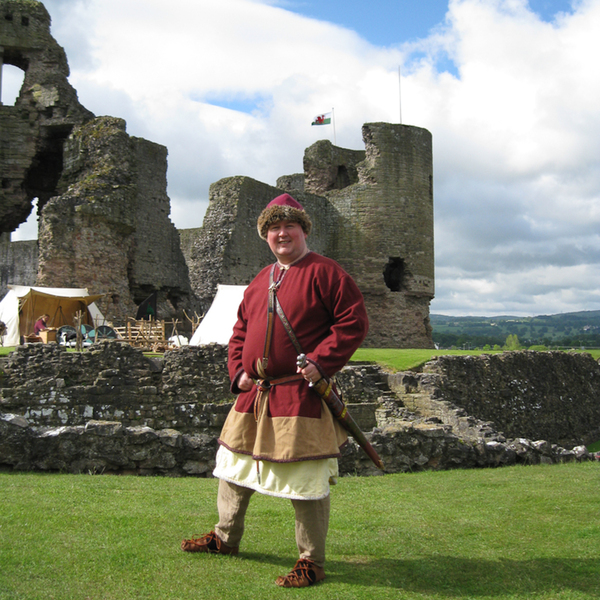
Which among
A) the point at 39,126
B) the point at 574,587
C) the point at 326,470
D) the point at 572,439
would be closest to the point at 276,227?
the point at 326,470

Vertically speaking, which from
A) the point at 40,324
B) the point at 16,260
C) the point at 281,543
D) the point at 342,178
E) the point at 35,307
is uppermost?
the point at 342,178

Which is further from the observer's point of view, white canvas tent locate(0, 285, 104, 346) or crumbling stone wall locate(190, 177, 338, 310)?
crumbling stone wall locate(190, 177, 338, 310)

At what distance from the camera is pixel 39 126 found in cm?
2289

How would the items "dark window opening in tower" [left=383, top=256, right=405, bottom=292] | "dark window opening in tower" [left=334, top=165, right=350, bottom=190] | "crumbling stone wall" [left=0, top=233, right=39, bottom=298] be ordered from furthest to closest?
1. "crumbling stone wall" [left=0, top=233, right=39, bottom=298]
2. "dark window opening in tower" [left=334, top=165, right=350, bottom=190]
3. "dark window opening in tower" [left=383, top=256, right=405, bottom=292]

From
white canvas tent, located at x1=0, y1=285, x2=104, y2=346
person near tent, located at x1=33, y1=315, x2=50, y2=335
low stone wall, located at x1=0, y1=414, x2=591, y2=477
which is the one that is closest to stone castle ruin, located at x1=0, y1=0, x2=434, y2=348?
white canvas tent, located at x1=0, y1=285, x2=104, y2=346

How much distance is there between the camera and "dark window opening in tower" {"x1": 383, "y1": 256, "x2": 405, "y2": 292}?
30703mm

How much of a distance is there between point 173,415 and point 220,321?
7607 millimetres

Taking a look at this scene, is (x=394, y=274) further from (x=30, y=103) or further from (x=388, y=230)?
(x=30, y=103)

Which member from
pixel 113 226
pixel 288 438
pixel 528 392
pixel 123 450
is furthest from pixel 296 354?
pixel 113 226

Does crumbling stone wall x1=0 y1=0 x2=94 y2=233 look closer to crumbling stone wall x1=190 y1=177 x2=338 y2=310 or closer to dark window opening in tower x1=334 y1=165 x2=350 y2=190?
crumbling stone wall x1=190 y1=177 x2=338 y2=310

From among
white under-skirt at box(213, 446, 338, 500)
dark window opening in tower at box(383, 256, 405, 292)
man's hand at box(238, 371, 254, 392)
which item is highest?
dark window opening in tower at box(383, 256, 405, 292)

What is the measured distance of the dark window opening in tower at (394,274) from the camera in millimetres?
30703

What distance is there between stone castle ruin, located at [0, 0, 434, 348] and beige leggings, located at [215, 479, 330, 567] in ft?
54.3

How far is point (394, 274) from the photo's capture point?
103 feet
